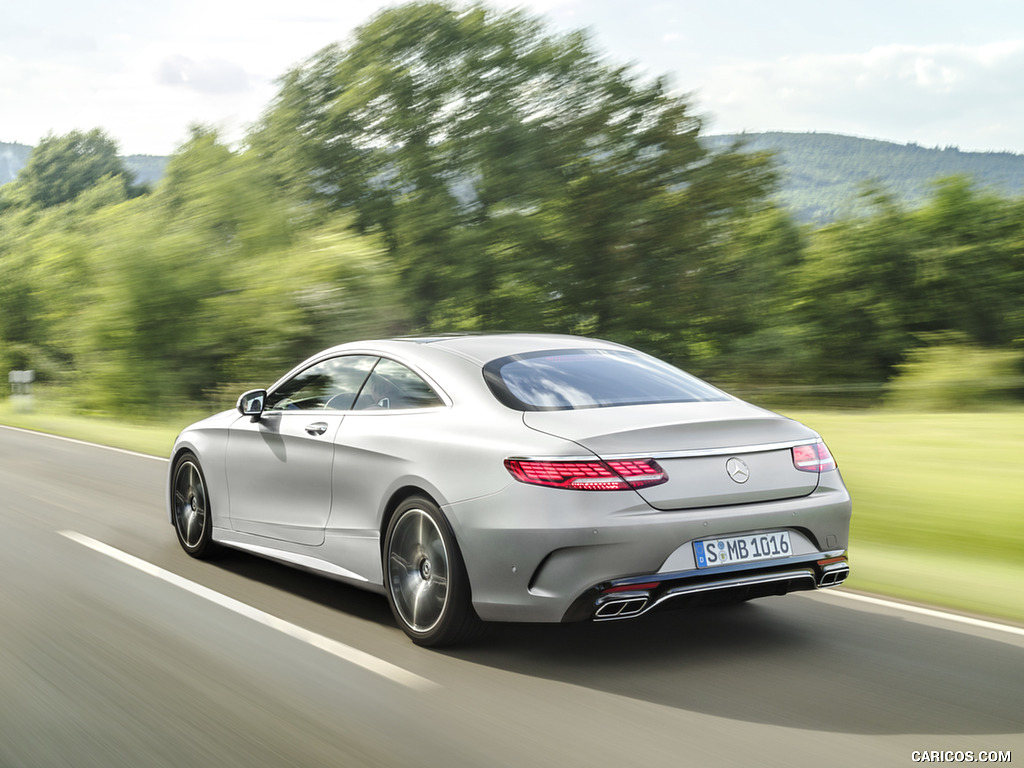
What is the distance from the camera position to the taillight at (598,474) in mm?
4438

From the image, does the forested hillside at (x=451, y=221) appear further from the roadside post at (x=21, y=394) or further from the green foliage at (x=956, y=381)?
the green foliage at (x=956, y=381)

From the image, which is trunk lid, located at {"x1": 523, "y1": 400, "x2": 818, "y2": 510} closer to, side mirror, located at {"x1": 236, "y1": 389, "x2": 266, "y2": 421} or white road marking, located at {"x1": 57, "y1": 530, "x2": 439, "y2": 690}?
white road marking, located at {"x1": 57, "y1": 530, "x2": 439, "y2": 690}

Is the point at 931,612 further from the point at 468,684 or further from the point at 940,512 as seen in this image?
the point at 940,512

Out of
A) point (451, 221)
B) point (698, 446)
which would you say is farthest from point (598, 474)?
point (451, 221)

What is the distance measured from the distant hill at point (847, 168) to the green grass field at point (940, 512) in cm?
2739

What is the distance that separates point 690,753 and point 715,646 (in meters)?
1.39

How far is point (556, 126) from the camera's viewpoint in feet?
142

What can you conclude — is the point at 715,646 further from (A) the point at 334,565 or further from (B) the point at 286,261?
(B) the point at 286,261

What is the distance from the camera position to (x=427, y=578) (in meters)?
5.02

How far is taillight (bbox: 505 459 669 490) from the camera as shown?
444 centimetres

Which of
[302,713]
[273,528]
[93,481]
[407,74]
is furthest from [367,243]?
[302,713]

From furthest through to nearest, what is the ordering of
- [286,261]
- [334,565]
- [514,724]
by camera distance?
1. [286,261]
2. [334,565]
3. [514,724]

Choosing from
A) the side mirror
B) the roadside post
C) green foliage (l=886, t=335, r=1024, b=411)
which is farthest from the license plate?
the roadside post

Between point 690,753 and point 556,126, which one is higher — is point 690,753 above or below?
below
